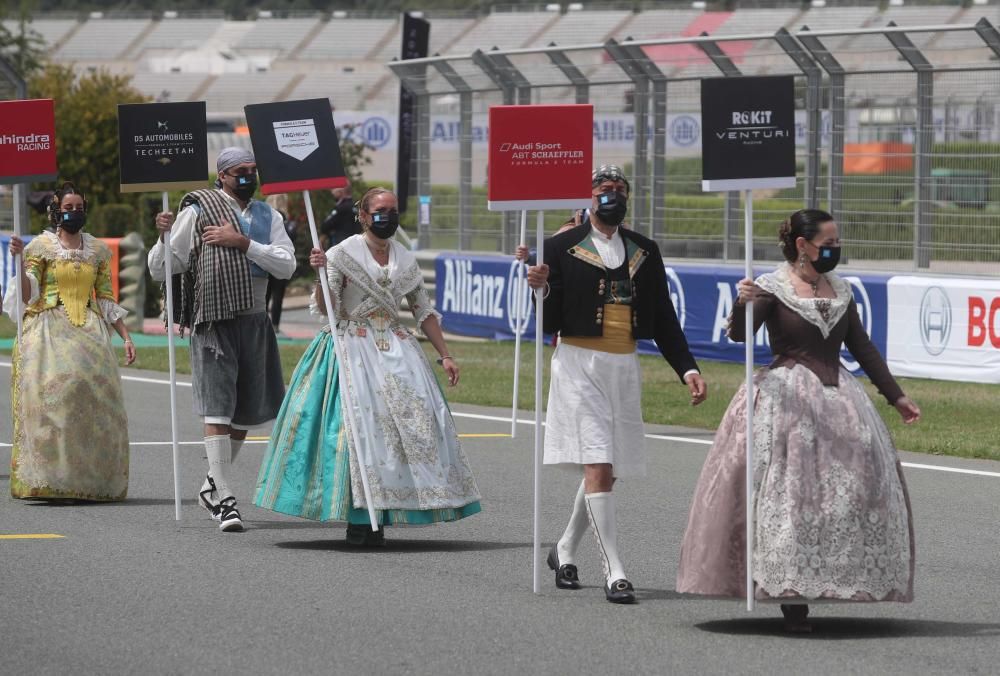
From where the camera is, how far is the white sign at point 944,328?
1644 cm

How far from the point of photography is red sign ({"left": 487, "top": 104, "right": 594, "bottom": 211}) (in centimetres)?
839

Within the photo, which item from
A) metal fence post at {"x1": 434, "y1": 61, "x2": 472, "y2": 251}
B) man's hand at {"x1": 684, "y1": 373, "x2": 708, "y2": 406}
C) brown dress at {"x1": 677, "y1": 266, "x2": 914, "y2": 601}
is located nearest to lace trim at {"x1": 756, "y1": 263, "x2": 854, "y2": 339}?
brown dress at {"x1": 677, "y1": 266, "x2": 914, "y2": 601}

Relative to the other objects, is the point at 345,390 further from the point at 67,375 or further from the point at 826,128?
the point at 826,128

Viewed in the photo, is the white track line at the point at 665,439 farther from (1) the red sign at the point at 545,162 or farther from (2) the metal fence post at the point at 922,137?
(1) the red sign at the point at 545,162

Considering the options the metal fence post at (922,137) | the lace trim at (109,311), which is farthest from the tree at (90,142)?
the lace trim at (109,311)

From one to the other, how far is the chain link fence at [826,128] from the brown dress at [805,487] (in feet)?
32.1

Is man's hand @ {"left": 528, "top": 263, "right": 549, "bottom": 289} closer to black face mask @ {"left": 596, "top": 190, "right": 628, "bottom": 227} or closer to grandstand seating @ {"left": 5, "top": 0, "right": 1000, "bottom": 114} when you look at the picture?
black face mask @ {"left": 596, "top": 190, "right": 628, "bottom": 227}

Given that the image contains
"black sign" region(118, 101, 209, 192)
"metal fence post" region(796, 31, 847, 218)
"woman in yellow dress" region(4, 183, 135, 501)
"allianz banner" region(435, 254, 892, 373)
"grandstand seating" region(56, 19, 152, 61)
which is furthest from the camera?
"grandstand seating" region(56, 19, 152, 61)

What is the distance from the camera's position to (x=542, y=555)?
923 cm

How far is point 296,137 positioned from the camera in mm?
9695

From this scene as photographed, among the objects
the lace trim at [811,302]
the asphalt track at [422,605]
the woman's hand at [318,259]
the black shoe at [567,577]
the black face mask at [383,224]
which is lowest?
the asphalt track at [422,605]

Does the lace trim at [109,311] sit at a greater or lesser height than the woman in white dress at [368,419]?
greater

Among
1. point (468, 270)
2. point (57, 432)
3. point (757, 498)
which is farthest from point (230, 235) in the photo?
point (468, 270)

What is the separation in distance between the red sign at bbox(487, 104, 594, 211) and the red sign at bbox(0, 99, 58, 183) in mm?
4153
